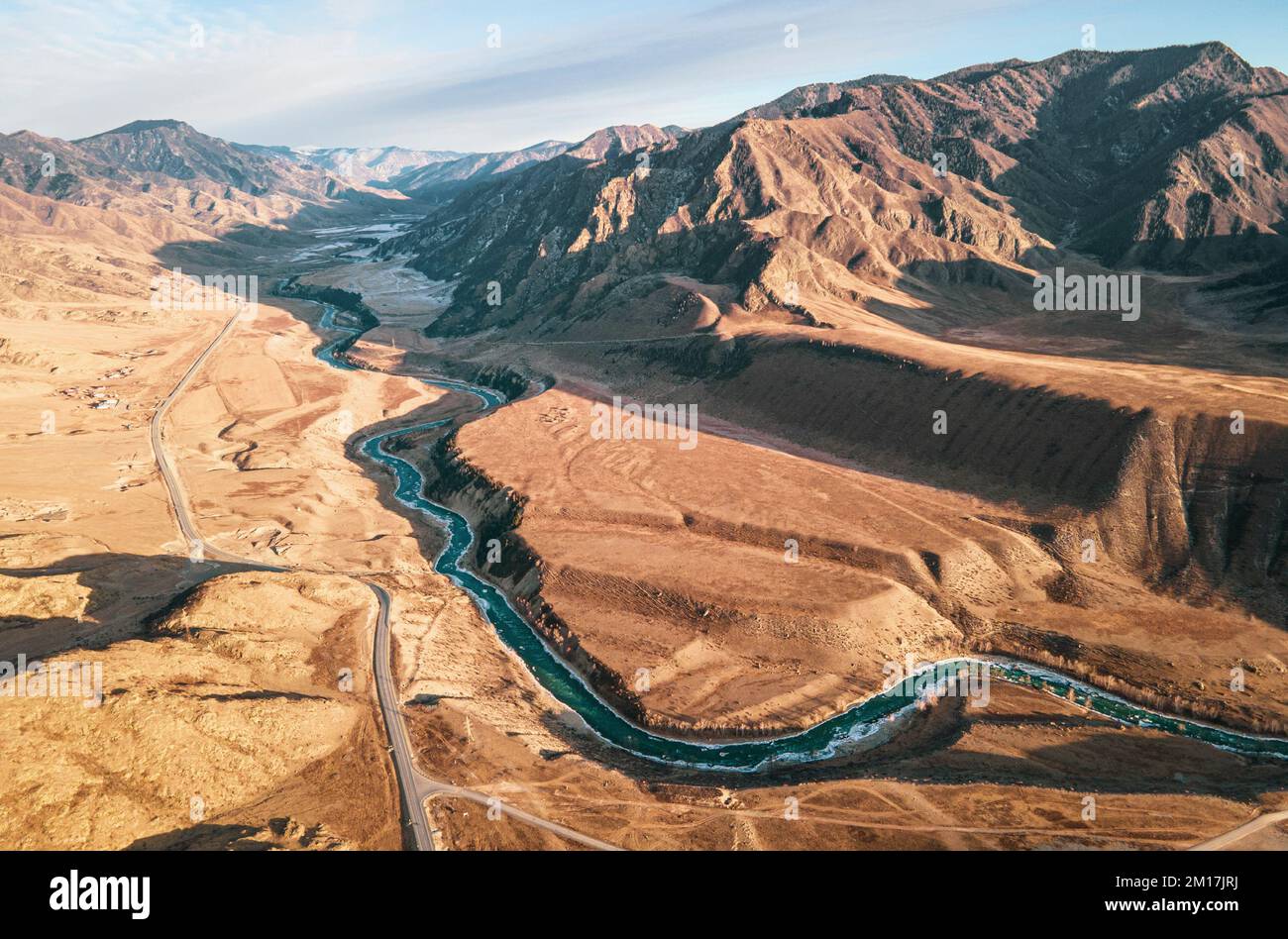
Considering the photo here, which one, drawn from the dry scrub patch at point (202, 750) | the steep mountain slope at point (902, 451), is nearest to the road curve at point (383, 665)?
the dry scrub patch at point (202, 750)

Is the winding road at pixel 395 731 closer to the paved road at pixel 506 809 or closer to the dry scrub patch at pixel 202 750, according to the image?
the paved road at pixel 506 809

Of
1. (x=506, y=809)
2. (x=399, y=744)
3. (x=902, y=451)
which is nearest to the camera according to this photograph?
(x=506, y=809)

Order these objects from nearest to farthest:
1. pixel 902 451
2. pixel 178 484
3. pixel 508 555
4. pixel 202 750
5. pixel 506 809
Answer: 1. pixel 202 750
2. pixel 506 809
3. pixel 508 555
4. pixel 902 451
5. pixel 178 484

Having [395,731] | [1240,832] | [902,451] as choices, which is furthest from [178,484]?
[1240,832]

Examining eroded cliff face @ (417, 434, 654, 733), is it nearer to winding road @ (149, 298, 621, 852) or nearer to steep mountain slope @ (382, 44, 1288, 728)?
steep mountain slope @ (382, 44, 1288, 728)

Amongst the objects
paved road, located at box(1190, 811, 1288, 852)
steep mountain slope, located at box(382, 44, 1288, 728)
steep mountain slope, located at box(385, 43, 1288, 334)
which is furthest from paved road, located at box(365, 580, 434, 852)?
steep mountain slope, located at box(385, 43, 1288, 334)

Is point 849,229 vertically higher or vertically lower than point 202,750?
higher

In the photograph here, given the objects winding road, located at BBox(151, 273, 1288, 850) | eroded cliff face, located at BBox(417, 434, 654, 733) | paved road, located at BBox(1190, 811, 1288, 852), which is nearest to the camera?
paved road, located at BBox(1190, 811, 1288, 852)

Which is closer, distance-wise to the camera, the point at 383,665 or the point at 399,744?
the point at 399,744

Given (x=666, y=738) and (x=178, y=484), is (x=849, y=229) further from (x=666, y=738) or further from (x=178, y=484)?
(x=666, y=738)
